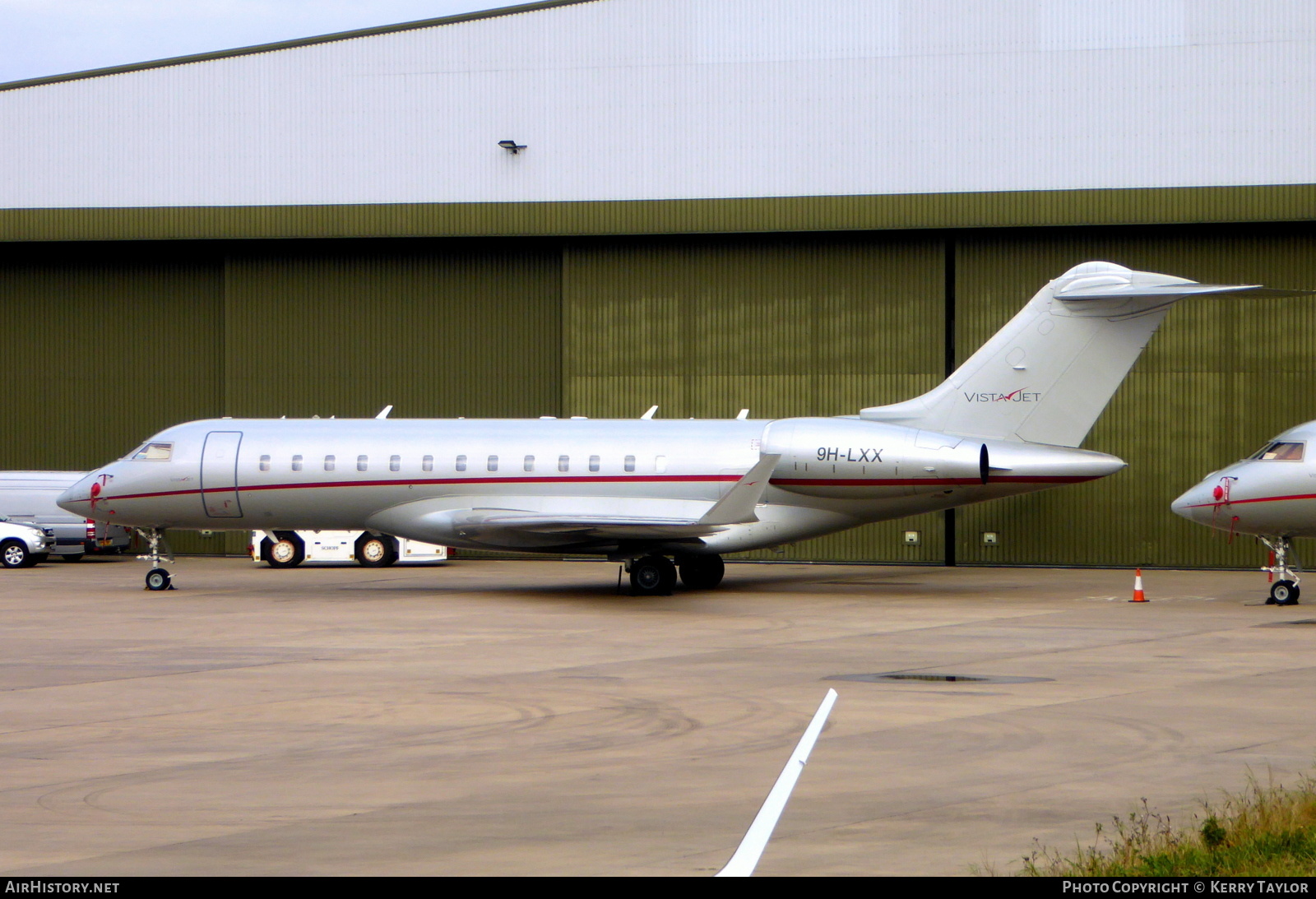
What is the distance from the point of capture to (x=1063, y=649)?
728 inches

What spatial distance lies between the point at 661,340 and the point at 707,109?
5.65 m

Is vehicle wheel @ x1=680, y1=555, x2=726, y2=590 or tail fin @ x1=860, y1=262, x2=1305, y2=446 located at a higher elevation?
tail fin @ x1=860, y1=262, x2=1305, y2=446

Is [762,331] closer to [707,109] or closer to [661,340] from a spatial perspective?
[661,340]

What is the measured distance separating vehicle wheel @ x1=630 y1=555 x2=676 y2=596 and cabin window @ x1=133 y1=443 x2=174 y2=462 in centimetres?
940

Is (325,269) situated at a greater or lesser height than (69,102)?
lesser

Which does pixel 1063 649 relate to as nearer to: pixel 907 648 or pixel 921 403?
pixel 907 648

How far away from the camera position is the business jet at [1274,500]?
78.8 ft

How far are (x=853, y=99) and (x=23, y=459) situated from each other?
24.4m

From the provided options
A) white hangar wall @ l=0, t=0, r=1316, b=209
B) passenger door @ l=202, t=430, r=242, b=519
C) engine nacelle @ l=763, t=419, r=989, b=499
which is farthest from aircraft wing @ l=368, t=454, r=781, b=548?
white hangar wall @ l=0, t=0, r=1316, b=209

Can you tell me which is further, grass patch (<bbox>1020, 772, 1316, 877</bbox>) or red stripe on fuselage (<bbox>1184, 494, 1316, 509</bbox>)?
red stripe on fuselage (<bbox>1184, 494, 1316, 509</bbox>)

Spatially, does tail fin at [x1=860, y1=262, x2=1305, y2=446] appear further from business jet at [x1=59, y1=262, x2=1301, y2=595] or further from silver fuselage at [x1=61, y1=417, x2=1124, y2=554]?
silver fuselage at [x1=61, y1=417, x2=1124, y2=554]

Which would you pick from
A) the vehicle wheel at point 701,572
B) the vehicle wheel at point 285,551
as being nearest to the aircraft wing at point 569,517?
the vehicle wheel at point 701,572

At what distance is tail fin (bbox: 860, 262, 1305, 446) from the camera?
26.2 m
